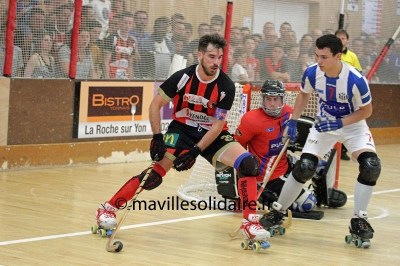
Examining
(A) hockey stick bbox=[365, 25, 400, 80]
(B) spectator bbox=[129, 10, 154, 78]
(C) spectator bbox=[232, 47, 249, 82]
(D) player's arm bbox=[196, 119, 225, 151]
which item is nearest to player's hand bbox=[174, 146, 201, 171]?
(D) player's arm bbox=[196, 119, 225, 151]

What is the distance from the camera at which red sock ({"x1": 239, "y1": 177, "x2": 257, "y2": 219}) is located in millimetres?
5574

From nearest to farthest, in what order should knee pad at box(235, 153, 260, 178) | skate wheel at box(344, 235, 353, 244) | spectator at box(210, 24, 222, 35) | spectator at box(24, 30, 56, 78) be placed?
knee pad at box(235, 153, 260, 178) → skate wheel at box(344, 235, 353, 244) → spectator at box(24, 30, 56, 78) → spectator at box(210, 24, 222, 35)

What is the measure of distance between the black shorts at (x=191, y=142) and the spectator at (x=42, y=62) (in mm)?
3164

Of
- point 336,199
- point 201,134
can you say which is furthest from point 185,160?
point 336,199

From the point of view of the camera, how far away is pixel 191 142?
579cm

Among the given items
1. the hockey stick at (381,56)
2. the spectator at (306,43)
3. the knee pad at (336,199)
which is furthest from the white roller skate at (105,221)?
the hockey stick at (381,56)

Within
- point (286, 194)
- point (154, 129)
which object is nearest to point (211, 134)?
point (154, 129)

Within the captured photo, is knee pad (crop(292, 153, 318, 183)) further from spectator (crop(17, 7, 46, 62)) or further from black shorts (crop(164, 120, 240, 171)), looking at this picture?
spectator (crop(17, 7, 46, 62))

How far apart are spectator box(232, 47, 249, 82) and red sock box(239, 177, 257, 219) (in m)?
5.31

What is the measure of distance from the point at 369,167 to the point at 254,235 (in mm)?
1078

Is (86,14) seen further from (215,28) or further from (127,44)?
(215,28)

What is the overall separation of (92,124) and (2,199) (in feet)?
8.28

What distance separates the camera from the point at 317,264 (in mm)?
5160

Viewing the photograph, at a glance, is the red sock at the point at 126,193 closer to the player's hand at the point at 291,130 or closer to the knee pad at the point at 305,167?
the knee pad at the point at 305,167
